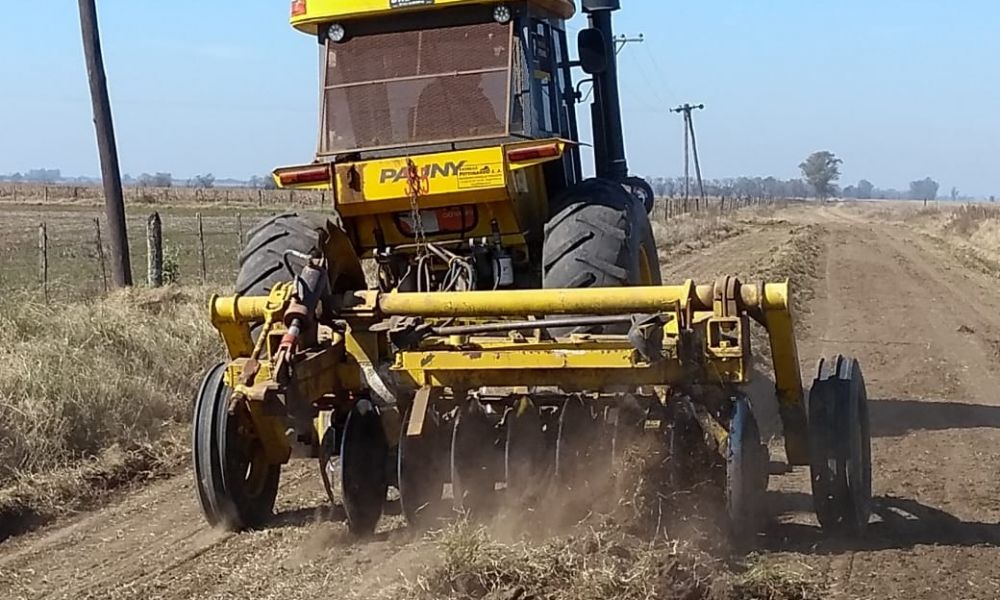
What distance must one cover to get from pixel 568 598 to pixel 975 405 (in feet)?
20.8

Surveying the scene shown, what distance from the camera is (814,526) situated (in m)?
6.69

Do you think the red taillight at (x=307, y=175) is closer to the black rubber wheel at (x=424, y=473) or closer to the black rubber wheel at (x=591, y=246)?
the black rubber wheel at (x=591, y=246)

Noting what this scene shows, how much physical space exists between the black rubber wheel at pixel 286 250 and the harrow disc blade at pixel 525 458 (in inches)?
54.5

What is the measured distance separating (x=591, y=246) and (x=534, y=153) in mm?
565

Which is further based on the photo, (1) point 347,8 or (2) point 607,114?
(2) point 607,114

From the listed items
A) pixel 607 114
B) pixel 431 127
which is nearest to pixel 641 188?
pixel 607 114

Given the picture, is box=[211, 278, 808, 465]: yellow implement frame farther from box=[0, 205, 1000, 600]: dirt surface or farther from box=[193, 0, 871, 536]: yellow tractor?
box=[0, 205, 1000, 600]: dirt surface

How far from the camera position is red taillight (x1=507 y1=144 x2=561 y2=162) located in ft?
22.3

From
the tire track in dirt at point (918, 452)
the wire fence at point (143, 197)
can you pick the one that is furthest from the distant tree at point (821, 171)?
the tire track in dirt at point (918, 452)

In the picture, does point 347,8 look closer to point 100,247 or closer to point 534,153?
point 534,153

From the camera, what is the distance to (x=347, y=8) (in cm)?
778

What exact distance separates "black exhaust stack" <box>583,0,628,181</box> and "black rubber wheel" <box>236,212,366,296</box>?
2.72 meters

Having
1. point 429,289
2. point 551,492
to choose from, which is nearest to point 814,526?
point 551,492

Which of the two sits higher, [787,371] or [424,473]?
[787,371]
